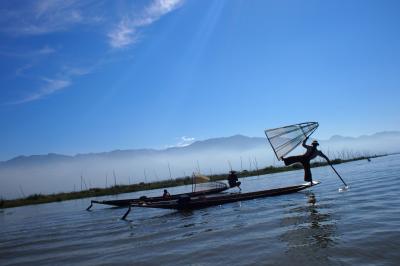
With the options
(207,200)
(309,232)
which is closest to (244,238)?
(309,232)

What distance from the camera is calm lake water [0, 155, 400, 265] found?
27.6 feet

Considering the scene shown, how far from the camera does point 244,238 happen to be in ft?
35.5

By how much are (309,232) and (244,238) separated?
1.79m

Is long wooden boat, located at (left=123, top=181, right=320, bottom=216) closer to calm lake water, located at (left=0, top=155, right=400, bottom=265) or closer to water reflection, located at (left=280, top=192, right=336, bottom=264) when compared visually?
calm lake water, located at (left=0, top=155, right=400, bottom=265)

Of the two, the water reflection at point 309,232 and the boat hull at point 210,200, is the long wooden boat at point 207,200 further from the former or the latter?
the water reflection at point 309,232

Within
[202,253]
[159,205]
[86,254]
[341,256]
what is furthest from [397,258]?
[159,205]

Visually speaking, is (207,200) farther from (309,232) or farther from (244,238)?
(309,232)

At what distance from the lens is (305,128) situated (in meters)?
19.3

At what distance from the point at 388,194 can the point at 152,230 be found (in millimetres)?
9954

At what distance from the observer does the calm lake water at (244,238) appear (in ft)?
27.6

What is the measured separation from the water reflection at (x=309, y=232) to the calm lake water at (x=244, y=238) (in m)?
0.02

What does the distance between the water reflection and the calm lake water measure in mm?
21

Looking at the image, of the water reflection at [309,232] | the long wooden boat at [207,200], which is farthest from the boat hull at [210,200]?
the water reflection at [309,232]

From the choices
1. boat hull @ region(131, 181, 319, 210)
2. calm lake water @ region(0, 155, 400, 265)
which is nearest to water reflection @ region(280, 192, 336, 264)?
calm lake water @ region(0, 155, 400, 265)
